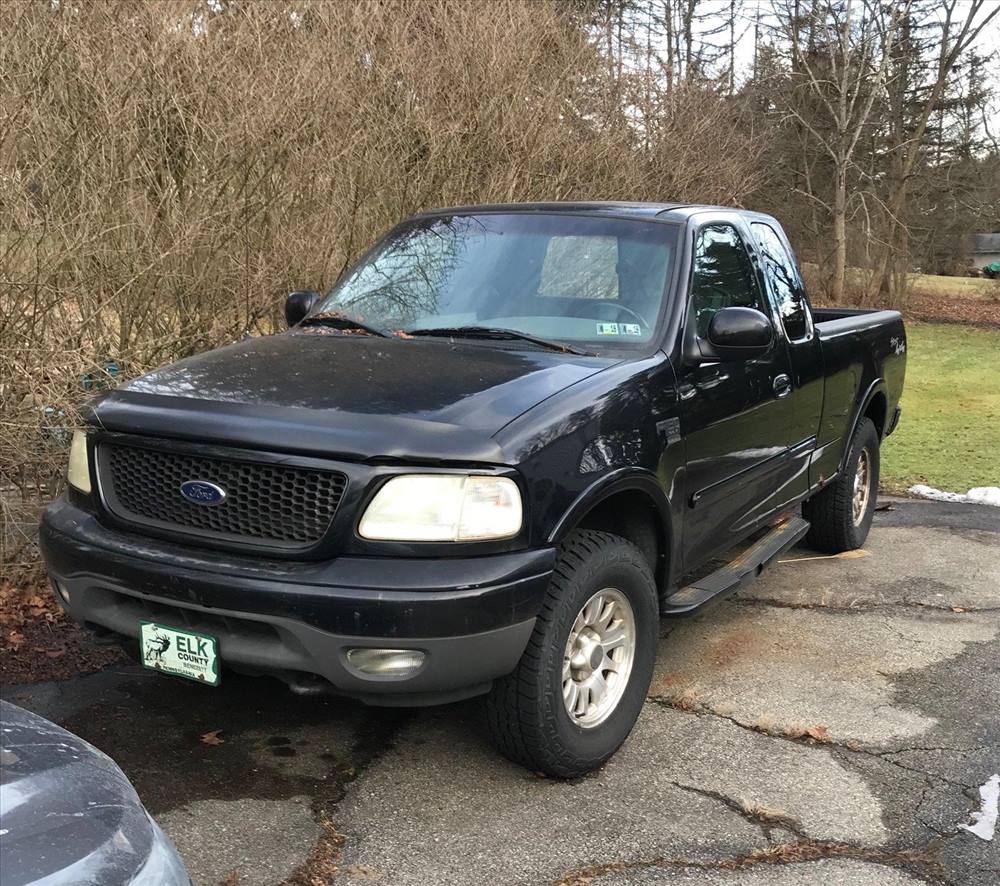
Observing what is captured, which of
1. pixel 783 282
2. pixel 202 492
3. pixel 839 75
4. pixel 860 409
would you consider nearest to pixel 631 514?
pixel 202 492

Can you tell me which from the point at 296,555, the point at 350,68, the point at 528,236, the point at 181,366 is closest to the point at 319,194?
the point at 350,68

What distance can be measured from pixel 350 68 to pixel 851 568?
5.62 meters

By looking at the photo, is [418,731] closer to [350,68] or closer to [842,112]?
[350,68]

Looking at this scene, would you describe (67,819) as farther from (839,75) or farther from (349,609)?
(839,75)

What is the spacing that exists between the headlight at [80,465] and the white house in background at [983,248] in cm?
3590

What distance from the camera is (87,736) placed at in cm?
368

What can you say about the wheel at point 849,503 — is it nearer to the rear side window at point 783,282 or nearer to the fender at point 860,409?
the fender at point 860,409

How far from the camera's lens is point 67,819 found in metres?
1.84

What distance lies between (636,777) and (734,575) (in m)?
1.14

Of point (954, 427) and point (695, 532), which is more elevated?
point (695, 532)

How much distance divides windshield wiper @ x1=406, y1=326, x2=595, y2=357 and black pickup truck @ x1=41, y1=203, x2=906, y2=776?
1 cm

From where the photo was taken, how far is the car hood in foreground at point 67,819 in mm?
1705

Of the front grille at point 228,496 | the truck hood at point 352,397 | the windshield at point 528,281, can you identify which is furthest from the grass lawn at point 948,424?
the front grille at point 228,496

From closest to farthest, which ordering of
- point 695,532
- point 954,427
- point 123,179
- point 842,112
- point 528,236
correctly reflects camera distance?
point 695,532 → point 528,236 → point 123,179 → point 954,427 → point 842,112
